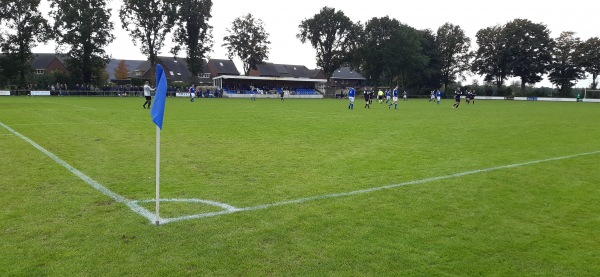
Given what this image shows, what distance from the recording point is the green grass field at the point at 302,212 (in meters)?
4.38

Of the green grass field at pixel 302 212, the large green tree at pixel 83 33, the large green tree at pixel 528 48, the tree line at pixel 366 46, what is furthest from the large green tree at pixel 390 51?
the green grass field at pixel 302 212

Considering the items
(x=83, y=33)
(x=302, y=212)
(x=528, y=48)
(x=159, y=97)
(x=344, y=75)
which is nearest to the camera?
(x=159, y=97)

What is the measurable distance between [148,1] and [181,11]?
565cm

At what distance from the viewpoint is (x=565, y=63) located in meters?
87.0

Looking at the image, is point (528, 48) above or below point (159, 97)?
above

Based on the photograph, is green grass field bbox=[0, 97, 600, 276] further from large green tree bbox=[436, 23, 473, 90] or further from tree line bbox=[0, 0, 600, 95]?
large green tree bbox=[436, 23, 473, 90]

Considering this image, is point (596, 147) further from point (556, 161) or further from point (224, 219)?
point (224, 219)

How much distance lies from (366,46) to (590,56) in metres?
44.4

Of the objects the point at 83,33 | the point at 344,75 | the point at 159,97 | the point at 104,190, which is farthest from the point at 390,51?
the point at 159,97

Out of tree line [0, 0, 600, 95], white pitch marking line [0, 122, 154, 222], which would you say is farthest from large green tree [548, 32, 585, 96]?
white pitch marking line [0, 122, 154, 222]

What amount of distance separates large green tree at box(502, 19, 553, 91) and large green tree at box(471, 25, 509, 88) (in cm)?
125

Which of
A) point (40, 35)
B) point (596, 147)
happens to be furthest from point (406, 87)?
point (596, 147)

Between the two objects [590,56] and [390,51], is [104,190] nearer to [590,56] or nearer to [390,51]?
[390,51]

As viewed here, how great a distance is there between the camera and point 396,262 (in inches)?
173
